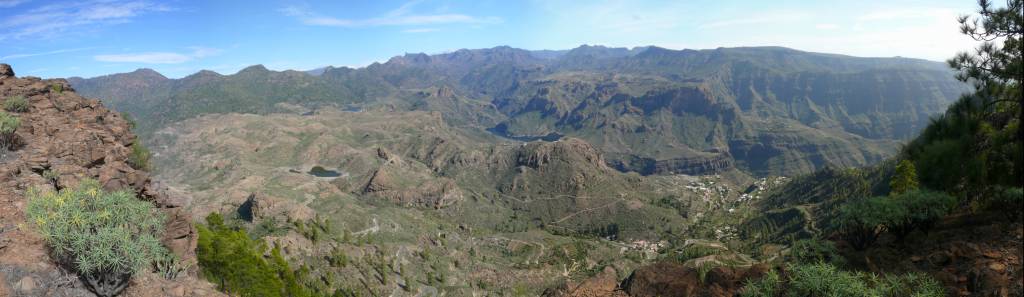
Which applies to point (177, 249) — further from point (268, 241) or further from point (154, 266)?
point (268, 241)

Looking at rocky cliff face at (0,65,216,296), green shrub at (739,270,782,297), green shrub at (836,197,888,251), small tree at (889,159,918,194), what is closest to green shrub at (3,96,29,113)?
rocky cliff face at (0,65,216,296)

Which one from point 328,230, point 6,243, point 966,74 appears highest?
point 966,74

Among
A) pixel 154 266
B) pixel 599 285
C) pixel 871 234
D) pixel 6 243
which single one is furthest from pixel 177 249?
pixel 871 234

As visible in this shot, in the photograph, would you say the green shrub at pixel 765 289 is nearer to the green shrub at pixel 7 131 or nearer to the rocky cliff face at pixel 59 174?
the rocky cliff face at pixel 59 174

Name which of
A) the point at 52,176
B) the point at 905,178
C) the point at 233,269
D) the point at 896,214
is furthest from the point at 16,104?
the point at 905,178

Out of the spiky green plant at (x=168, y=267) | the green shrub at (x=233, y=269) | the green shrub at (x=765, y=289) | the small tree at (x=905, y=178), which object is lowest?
the green shrub at (x=233, y=269)

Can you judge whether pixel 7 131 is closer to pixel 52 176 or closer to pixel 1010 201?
pixel 52 176

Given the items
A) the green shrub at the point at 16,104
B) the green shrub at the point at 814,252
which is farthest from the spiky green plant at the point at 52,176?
the green shrub at the point at 814,252

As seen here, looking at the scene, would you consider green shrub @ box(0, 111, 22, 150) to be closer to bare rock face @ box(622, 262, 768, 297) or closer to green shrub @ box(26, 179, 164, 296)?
green shrub @ box(26, 179, 164, 296)
